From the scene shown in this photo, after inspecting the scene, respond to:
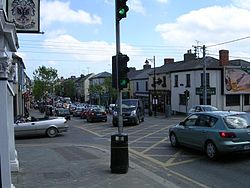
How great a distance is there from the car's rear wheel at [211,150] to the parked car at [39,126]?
1176 centimetres

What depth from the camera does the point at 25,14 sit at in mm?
11352

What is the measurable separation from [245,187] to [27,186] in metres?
5.13

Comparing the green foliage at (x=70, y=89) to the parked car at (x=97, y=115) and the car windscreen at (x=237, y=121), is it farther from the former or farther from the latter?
→ the car windscreen at (x=237, y=121)

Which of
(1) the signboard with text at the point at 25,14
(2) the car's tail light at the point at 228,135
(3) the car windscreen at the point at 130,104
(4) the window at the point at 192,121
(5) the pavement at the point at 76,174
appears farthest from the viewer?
(3) the car windscreen at the point at 130,104

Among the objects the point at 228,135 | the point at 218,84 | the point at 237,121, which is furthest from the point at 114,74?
the point at 218,84

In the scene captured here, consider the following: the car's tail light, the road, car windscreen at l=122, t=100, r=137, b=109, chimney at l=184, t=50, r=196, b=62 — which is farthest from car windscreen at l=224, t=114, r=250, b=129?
chimney at l=184, t=50, r=196, b=62

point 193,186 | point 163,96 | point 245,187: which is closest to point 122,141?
point 193,186

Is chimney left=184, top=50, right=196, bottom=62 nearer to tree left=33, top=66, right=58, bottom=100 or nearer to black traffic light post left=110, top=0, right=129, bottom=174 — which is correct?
tree left=33, top=66, right=58, bottom=100

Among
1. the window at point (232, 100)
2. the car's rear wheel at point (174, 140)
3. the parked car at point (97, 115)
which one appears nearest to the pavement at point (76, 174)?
the car's rear wheel at point (174, 140)

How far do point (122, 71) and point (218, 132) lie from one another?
12.7 feet

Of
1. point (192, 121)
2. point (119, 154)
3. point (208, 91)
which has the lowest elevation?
point (119, 154)

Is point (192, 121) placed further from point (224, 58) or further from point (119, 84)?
point (224, 58)

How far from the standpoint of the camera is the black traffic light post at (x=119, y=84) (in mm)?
10789

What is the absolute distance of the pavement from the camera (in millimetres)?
9680
